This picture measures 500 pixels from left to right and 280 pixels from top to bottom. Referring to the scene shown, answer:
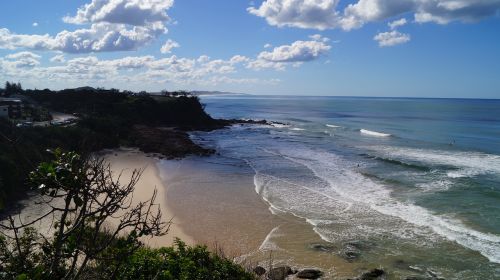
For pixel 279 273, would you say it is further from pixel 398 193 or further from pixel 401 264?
pixel 398 193

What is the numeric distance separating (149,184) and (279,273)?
48.4ft

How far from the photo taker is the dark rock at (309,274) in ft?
43.8

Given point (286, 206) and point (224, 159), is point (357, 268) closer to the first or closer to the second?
point (286, 206)

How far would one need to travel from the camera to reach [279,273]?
13250 millimetres

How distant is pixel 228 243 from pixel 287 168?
15865 millimetres

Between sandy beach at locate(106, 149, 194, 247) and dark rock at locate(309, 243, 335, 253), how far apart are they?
4.86 meters

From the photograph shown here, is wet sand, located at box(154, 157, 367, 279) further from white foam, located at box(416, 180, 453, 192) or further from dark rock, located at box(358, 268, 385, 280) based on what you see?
white foam, located at box(416, 180, 453, 192)

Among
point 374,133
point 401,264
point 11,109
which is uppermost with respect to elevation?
point 11,109

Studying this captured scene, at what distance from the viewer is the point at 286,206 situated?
69.8 feet

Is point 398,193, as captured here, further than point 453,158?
No

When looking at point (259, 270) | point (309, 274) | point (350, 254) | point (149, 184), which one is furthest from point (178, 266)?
point (149, 184)

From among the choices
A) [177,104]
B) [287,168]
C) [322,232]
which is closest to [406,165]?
[287,168]

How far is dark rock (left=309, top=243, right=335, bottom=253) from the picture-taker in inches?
614

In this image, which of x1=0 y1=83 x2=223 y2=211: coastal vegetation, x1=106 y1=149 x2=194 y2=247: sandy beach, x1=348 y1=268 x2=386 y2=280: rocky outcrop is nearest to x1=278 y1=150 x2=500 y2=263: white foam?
x1=348 y1=268 x2=386 y2=280: rocky outcrop
